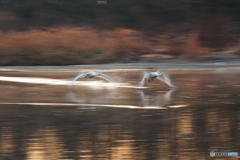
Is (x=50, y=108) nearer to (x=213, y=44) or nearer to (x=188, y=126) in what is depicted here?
(x=188, y=126)

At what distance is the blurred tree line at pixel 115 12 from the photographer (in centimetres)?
4138

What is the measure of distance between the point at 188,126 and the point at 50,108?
313 centimetres

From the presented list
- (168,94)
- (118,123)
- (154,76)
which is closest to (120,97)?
(154,76)

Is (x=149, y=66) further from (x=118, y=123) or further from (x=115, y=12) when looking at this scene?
(x=115, y=12)

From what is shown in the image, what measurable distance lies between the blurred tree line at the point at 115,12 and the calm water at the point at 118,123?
2809 cm

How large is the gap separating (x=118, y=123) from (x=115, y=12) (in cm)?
3522

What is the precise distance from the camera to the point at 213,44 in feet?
118

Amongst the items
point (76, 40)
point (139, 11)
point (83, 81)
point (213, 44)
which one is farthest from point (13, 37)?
point (139, 11)

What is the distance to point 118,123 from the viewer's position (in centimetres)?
820

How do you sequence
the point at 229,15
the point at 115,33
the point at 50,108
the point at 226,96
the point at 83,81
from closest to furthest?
the point at 50,108
the point at 226,96
the point at 83,81
the point at 115,33
the point at 229,15

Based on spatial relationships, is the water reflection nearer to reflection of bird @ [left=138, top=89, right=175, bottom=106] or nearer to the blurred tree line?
reflection of bird @ [left=138, top=89, right=175, bottom=106]

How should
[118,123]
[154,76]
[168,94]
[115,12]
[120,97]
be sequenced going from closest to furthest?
[118,123] < [120,97] < [168,94] < [154,76] < [115,12]

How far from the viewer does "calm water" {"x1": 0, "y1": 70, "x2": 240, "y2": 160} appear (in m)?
6.21

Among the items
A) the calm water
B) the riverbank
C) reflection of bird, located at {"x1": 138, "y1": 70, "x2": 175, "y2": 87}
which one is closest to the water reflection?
the calm water
